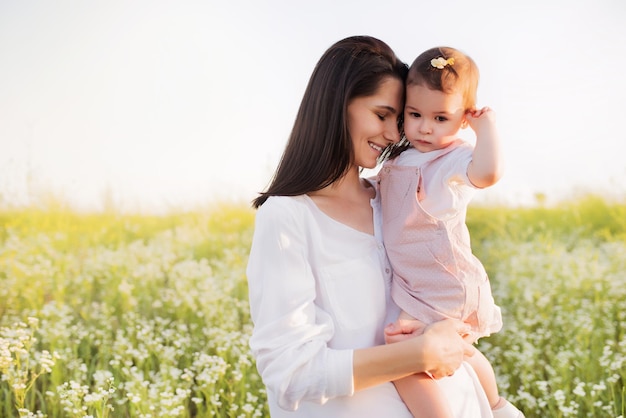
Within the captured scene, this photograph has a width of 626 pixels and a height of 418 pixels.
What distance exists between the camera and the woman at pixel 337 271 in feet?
6.79

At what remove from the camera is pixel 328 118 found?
92.6 inches

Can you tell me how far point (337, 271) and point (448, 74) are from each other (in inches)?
30.3

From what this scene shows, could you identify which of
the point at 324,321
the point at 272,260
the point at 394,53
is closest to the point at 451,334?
the point at 324,321

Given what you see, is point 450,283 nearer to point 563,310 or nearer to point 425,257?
point 425,257

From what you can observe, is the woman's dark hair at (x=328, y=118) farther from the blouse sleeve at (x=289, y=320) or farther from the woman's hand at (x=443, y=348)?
the woman's hand at (x=443, y=348)

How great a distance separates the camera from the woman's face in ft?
7.75

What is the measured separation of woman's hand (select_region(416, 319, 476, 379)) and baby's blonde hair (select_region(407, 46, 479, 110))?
0.76 m

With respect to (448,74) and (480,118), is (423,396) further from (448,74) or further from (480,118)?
(448,74)

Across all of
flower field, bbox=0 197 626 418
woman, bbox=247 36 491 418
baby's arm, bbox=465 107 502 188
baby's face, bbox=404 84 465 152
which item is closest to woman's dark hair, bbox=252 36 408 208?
woman, bbox=247 36 491 418

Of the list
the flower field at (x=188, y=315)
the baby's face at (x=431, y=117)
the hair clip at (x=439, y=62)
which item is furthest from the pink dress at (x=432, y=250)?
the flower field at (x=188, y=315)

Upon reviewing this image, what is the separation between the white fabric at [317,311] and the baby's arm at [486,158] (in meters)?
0.40

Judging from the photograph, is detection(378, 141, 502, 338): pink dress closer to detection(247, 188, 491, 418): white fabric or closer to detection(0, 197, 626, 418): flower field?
detection(247, 188, 491, 418): white fabric

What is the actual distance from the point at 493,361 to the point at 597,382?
2.29ft

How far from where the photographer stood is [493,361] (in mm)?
4660
